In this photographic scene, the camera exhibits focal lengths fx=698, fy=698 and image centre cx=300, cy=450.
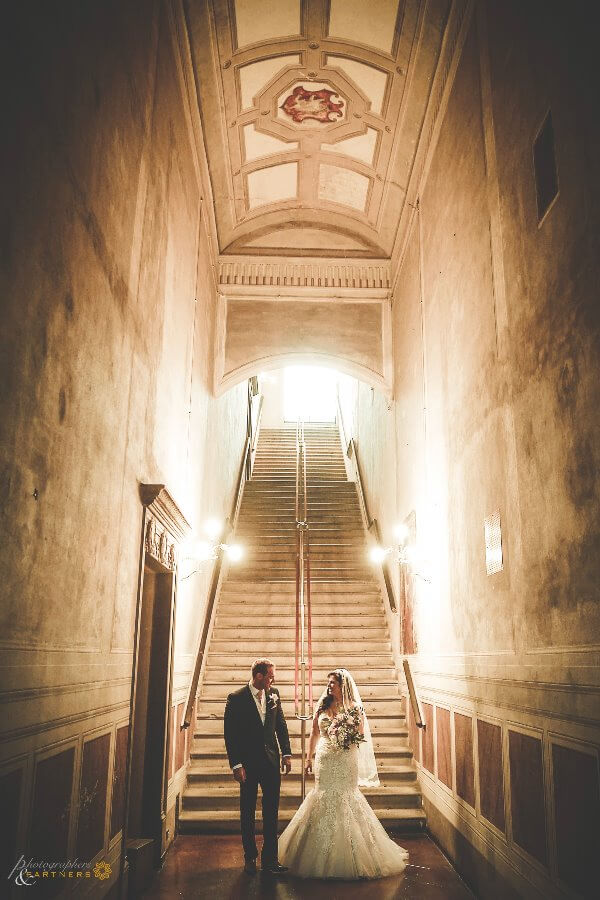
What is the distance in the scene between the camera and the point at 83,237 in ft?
12.1

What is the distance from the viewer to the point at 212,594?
9.56m

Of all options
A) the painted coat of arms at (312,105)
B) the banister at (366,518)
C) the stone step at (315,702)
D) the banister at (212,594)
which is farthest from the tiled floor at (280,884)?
the painted coat of arms at (312,105)

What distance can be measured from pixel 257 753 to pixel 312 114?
6945mm

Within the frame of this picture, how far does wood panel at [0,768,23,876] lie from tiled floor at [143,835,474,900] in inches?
103

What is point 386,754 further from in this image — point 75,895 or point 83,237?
point 83,237

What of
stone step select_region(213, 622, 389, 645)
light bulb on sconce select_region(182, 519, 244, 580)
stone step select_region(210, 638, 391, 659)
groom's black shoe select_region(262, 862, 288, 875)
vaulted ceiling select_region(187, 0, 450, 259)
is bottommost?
groom's black shoe select_region(262, 862, 288, 875)

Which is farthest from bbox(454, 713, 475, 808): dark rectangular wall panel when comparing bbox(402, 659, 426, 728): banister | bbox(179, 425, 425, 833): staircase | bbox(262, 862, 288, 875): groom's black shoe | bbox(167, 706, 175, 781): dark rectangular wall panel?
bbox(167, 706, 175, 781): dark rectangular wall panel

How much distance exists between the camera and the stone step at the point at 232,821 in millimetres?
6566

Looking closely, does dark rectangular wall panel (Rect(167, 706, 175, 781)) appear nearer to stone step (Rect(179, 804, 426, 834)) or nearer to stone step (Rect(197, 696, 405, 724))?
stone step (Rect(179, 804, 426, 834))

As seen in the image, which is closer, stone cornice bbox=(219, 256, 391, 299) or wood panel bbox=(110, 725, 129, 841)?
wood panel bbox=(110, 725, 129, 841)

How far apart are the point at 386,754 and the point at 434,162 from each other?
6390 millimetres

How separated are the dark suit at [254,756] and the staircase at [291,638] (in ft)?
4.31

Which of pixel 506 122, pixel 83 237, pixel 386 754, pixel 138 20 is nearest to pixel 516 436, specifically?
pixel 506 122

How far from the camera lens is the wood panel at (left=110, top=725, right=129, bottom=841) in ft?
14.5
